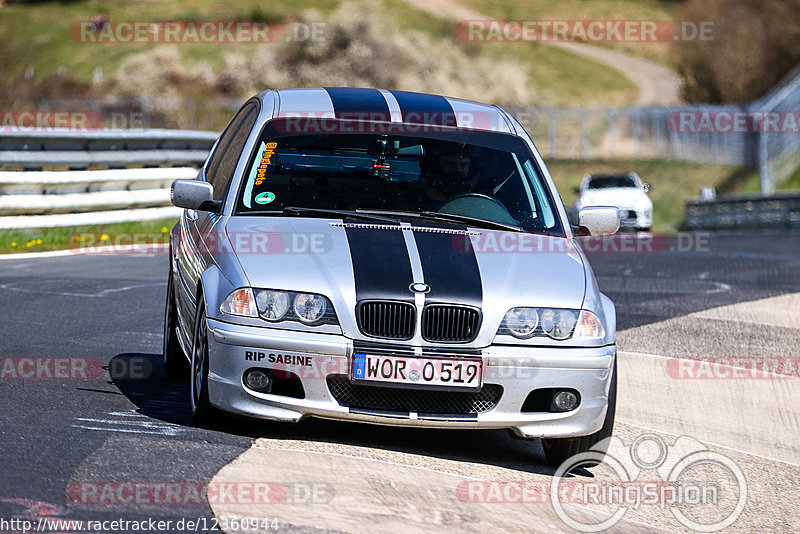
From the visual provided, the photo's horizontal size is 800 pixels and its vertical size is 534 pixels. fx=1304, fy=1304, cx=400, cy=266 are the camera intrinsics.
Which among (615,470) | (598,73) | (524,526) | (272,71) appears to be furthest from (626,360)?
(598,73)

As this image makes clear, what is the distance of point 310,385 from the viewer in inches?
221

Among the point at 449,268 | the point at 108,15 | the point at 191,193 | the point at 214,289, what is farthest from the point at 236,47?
the point at 449,268

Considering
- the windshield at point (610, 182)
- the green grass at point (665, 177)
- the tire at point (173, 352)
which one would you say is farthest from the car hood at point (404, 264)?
the green grass at point (665, 177)

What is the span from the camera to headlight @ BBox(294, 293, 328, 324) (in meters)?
5.62

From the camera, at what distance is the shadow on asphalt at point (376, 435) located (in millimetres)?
5980

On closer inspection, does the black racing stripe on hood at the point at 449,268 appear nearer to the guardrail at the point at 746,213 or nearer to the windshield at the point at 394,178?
the windshield at the point at 394,178

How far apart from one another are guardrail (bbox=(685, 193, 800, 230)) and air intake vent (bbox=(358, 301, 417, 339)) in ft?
82.9

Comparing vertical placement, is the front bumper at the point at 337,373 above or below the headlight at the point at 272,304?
below

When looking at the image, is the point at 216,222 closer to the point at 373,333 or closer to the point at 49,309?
the point at 373,333

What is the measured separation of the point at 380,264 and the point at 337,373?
0.55 meters

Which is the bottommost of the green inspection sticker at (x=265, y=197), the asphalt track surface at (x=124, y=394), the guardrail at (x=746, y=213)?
the guardrail at (x=746, y=213)

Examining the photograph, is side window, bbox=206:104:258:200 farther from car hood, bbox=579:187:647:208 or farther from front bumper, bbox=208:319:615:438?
car hood, bbox=579:187:647:208

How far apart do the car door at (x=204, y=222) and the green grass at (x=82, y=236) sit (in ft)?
23.8

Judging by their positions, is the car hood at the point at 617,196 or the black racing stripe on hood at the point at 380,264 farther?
the car hood at the point at 617,196
